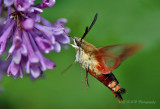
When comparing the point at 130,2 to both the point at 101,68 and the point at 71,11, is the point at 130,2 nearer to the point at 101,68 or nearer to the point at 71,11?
the point at 71,11

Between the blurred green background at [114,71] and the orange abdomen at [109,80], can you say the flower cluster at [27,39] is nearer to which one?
the orange abdomen at [109,80]

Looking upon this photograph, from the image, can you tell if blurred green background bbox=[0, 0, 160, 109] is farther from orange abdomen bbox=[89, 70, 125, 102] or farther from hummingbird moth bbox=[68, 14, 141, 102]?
orange abdomen bbox=[89, 70, 125, 102]

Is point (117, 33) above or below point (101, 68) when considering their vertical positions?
below

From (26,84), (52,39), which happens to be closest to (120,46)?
(52,39)

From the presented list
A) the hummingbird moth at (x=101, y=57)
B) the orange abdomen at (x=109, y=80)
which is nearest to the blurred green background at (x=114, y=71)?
the hummingbird moth at (x=101, y=57)

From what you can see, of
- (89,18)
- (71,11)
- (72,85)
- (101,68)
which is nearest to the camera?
(101,68)

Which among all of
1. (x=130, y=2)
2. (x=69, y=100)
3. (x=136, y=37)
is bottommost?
(x=69, y=100)

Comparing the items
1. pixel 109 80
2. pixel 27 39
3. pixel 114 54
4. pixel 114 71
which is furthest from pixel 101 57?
pixel 114 71
